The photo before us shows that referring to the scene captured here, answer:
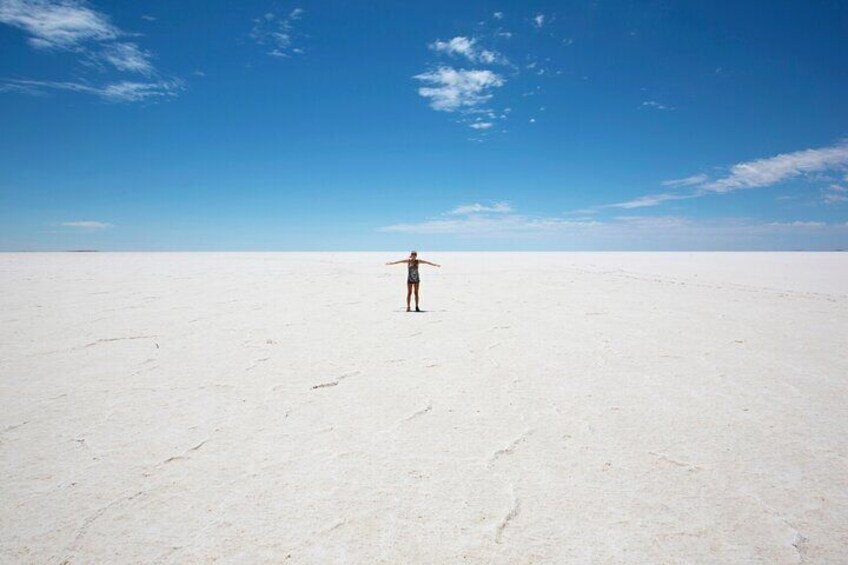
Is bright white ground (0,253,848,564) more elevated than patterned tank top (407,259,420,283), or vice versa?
patterned tank top (407,259,420,283)

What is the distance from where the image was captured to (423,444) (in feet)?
11.2

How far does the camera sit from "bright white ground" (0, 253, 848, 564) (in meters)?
2.35

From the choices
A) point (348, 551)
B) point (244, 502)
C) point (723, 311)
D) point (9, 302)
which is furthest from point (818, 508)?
point (9, 302)

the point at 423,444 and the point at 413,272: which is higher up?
the point at 413,272

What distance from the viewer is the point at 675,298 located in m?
11.3

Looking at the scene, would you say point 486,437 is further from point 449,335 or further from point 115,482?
point 449,335

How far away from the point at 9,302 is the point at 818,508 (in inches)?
570

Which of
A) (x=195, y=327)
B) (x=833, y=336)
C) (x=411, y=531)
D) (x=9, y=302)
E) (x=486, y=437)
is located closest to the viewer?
(x=411, y=531)

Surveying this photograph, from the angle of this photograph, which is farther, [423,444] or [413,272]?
[413,272]

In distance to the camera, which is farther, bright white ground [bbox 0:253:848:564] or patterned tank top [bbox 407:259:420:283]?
patterned tank top [bbox 407:259:420:283]

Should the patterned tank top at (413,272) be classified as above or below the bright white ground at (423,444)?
above

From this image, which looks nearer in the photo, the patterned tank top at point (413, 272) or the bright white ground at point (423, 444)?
the bright white ground at point (423, 444)

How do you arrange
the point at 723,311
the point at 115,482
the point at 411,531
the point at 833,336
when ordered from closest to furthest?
the point at 411,531, the point at 115,482, the point at 833,336, the point at 723,311

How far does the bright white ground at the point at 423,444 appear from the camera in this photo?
7.72 ft
